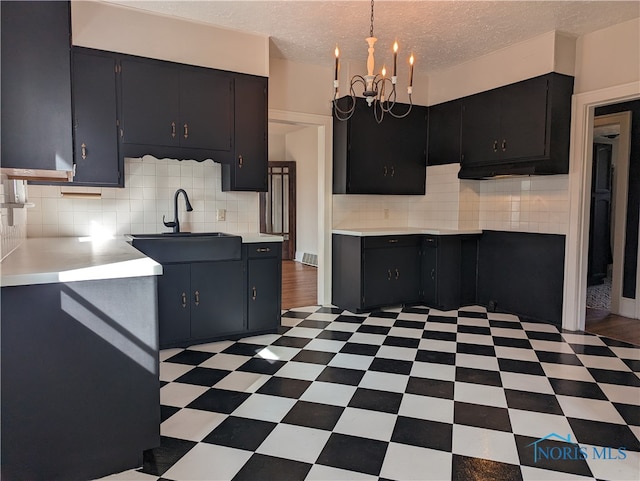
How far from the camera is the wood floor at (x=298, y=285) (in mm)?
4929

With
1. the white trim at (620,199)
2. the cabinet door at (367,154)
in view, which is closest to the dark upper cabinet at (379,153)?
the cabinet door at (367,154)

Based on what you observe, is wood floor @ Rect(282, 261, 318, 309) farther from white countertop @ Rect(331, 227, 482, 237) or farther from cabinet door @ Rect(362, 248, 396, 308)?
white countertop @ Rect(331, 227, 482, 237)

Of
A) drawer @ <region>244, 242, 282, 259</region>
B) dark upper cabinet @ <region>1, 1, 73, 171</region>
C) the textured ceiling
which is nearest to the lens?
dark upper cabinet @ <region>1, 1, 73, 171</region>

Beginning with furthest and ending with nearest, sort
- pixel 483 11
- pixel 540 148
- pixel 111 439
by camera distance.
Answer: pixel 540 148 < pixel 483 11 < pixel 111 439

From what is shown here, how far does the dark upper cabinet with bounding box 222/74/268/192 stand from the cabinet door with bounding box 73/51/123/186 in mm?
941

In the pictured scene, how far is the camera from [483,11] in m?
3.29

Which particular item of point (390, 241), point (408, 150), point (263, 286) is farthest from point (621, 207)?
point (263, 286)

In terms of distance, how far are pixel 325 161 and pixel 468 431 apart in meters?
3.22

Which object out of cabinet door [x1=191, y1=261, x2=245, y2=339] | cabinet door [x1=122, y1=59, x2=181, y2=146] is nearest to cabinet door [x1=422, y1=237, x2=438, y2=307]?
cabinet door [x1=191, y1=261, x2=245, y2=339]

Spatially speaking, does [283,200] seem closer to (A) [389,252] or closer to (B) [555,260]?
(A) [389,252]

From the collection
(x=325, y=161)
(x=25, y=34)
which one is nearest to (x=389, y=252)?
(x=325, y=161)

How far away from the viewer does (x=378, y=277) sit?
4473 millimetres

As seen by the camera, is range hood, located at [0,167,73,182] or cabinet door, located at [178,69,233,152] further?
cabinet door, located at [178,69,233,152]

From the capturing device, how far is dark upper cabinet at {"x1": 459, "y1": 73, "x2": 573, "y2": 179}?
3770 mm
